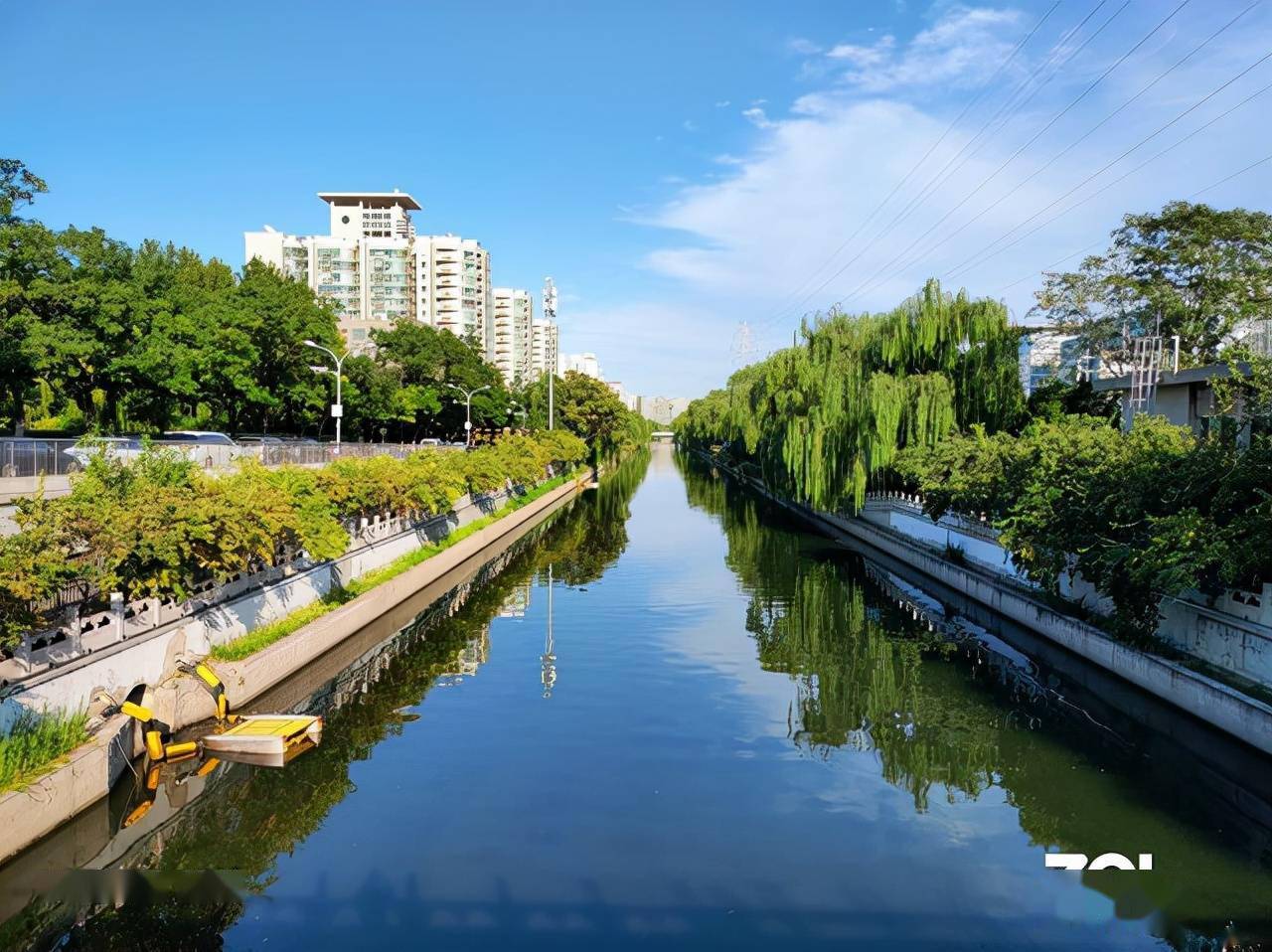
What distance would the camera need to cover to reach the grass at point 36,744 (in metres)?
8.88

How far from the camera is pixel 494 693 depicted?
15.5 m

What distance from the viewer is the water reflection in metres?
9.17

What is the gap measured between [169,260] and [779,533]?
1033 inches

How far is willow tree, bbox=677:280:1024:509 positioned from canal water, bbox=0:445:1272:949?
11.7 metres

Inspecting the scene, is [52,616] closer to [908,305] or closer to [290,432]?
[908,305]

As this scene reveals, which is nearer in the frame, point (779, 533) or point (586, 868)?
point (586, 868)

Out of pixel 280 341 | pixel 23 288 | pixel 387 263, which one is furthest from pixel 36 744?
pixel 387 263

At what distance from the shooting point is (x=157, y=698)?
39.2 ft

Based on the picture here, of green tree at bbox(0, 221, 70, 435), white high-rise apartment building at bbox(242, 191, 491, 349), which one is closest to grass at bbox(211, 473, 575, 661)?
green tree at bbox(0, 221, 70, 435)

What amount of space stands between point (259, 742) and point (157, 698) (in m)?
1.49

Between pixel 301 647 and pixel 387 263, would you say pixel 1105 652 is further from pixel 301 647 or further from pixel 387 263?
pixel 387 263

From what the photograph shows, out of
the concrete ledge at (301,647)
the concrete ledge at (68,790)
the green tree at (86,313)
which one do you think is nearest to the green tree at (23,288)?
the green tree at (86,313)

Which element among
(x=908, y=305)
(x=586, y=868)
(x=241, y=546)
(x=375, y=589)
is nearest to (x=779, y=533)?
(x=908, y=305)

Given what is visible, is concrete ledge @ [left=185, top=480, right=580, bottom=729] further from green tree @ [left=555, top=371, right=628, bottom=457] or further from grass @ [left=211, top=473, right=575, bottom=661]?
green tree @ [left=555, top=371, right=628, bottom=457]
